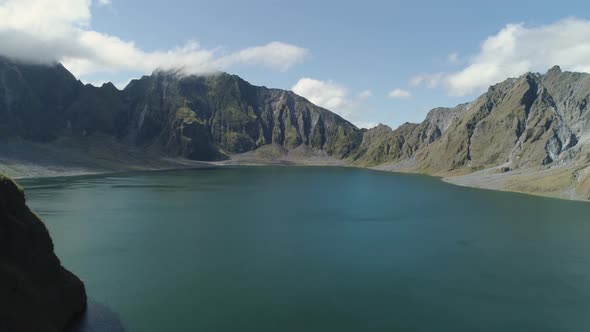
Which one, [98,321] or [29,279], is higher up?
[29,279]

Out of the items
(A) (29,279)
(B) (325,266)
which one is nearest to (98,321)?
(A) (29,279)

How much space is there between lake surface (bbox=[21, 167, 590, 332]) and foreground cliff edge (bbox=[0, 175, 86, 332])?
11.3 feet

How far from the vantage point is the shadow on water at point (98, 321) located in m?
38.1

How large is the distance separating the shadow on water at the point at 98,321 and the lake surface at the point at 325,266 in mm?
220

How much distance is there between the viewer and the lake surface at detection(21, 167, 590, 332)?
42.7 metres

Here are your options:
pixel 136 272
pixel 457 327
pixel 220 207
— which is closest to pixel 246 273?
pixel 136 272

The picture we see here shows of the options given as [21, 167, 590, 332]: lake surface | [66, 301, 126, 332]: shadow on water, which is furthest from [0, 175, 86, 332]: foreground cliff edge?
[21, 167, 590, 332]: lake surface

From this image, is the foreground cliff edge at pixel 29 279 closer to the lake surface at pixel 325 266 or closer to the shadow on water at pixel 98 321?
the shadow on water at pixel 98 321

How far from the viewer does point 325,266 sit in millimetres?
62344

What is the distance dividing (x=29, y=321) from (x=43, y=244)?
10290mm

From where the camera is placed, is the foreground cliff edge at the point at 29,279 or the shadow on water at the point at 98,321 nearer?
the foreground cliff edge at the point at 29,279

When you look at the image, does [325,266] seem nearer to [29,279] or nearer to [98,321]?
[98,321]

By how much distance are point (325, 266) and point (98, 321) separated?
111ft

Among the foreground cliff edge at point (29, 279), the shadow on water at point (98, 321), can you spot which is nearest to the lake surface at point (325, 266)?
the shadow on water at point (98, 321)
